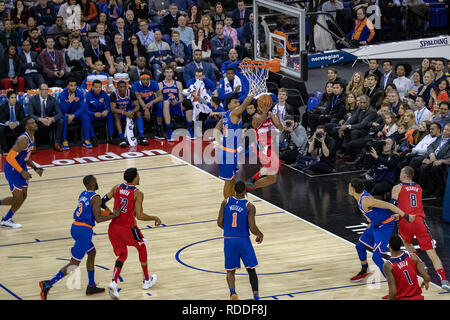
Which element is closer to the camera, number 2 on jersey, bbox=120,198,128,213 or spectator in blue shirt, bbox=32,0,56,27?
number 2 on jersey, bbox=120,198,128,213

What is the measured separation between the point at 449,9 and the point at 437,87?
847 cm

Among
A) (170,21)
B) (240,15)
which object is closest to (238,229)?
(170,21)

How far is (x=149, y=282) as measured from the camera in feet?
32.8

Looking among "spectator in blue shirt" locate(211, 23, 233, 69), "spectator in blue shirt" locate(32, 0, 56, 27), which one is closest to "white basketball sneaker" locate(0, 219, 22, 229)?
"spectator in blue shirt" locate(211, 23, 233, 69)

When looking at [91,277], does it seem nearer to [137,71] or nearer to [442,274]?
[442,274]

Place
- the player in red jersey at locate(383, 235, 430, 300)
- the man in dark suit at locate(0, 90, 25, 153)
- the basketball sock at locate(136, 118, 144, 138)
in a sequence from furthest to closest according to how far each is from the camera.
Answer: the basketball sock at locate(136, 118, 144, 138)
the man in dark suit at locate(0, 90, 25, 153)
the player in red jersey at locate(383, 235, 430, 300)

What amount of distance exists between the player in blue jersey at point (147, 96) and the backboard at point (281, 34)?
280 centimetres

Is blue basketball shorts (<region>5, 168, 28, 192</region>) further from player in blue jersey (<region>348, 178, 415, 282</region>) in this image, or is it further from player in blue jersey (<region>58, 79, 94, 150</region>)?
player in blue jersey (<region>348, 178, 415, 282</region>)

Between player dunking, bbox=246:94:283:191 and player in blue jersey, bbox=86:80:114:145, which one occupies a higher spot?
player in blue jersey, bbox=86:80:114:145

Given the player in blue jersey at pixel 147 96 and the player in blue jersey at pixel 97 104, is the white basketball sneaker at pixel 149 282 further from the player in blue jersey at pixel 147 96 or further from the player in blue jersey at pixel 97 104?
the player in blue jersey at pixel 147 96

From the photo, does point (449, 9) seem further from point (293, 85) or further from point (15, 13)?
point (15, 13)

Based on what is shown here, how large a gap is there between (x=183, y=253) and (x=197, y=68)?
904 centimetres

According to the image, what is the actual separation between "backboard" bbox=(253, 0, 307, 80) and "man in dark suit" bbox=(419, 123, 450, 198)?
10.5 ft

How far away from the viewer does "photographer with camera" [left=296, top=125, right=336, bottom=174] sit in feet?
50.5
